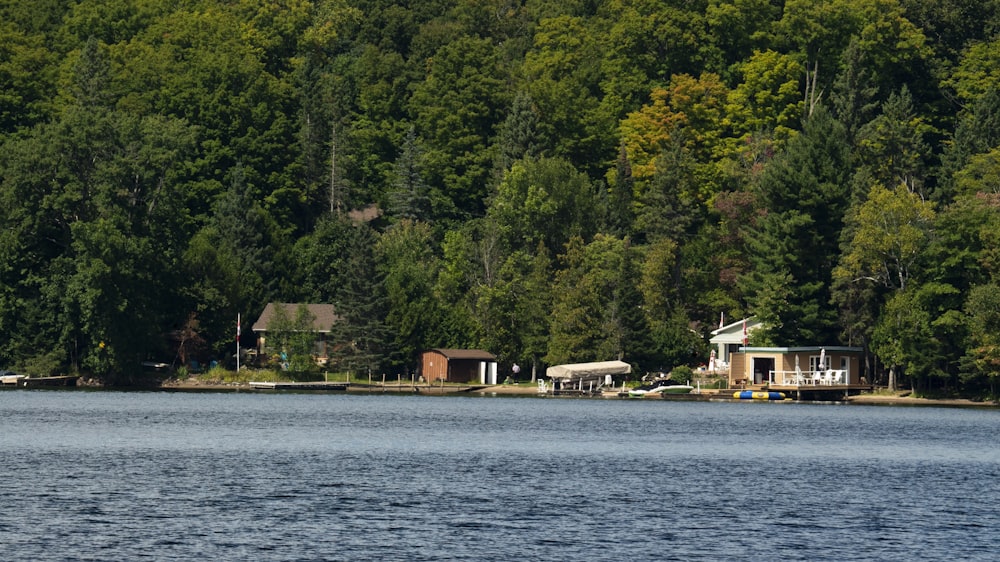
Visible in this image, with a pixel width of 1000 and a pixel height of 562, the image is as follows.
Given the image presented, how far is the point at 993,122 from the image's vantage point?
434 ft

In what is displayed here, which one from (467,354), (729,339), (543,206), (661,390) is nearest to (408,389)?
(467,354)

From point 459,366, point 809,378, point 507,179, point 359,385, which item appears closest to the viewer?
point 809,378

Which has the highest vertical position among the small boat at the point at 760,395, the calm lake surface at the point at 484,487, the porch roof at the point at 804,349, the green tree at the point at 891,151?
the green tree at the point at 891,151

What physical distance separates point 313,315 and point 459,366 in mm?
12626

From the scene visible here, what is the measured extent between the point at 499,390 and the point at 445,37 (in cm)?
6210

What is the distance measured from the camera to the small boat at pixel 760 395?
4481 inches

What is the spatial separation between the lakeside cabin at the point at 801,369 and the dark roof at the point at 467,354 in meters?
18.1

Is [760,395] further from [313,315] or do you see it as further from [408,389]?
[313,315]

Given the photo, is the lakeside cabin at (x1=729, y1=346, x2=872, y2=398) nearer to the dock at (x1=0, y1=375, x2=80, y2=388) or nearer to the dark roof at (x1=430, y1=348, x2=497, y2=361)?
the dark roof at (x1=430, y1=348, x2=497, y2=361)

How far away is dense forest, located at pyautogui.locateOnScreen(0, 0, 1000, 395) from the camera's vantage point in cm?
11162

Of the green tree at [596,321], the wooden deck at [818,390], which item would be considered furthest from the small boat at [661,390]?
the wooden deck at [818,390]

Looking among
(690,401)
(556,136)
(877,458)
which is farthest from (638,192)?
(877,458)

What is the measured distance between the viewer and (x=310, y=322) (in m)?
122

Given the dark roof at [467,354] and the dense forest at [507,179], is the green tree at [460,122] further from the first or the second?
the dark roof at [467,354]
